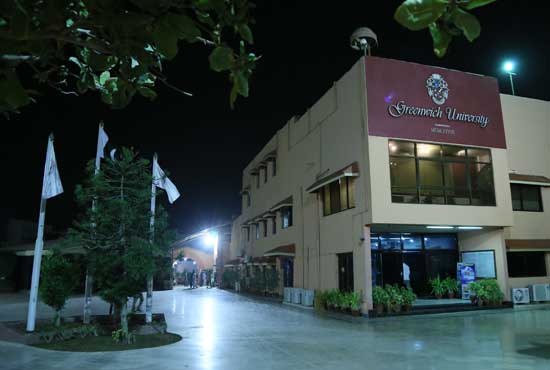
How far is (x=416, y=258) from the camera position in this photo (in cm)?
1894

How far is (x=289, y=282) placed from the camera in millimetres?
24406

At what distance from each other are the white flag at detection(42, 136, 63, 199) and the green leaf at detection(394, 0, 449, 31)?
38.7ft

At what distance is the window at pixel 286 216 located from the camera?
2469 centimetres

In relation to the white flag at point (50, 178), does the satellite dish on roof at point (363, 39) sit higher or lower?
higher

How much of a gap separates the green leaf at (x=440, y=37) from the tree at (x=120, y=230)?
9.57 meters

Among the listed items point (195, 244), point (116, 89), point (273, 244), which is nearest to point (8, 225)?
point (195, 244)

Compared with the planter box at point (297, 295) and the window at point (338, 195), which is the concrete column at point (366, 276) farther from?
the planter box at point (297, 295)

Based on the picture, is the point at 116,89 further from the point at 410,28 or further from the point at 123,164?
the point at 123,164

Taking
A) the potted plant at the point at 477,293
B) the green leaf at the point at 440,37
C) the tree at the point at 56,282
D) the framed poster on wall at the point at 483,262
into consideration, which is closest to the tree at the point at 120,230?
the tree at the point at 56,282

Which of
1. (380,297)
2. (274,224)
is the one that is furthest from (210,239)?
(380,297)

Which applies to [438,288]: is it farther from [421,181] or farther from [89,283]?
[89,283]

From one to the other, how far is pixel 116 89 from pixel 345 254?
50.9 feet

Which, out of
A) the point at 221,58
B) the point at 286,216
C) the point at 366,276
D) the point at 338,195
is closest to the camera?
the point at 221,58

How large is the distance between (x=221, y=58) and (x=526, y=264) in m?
20.8
